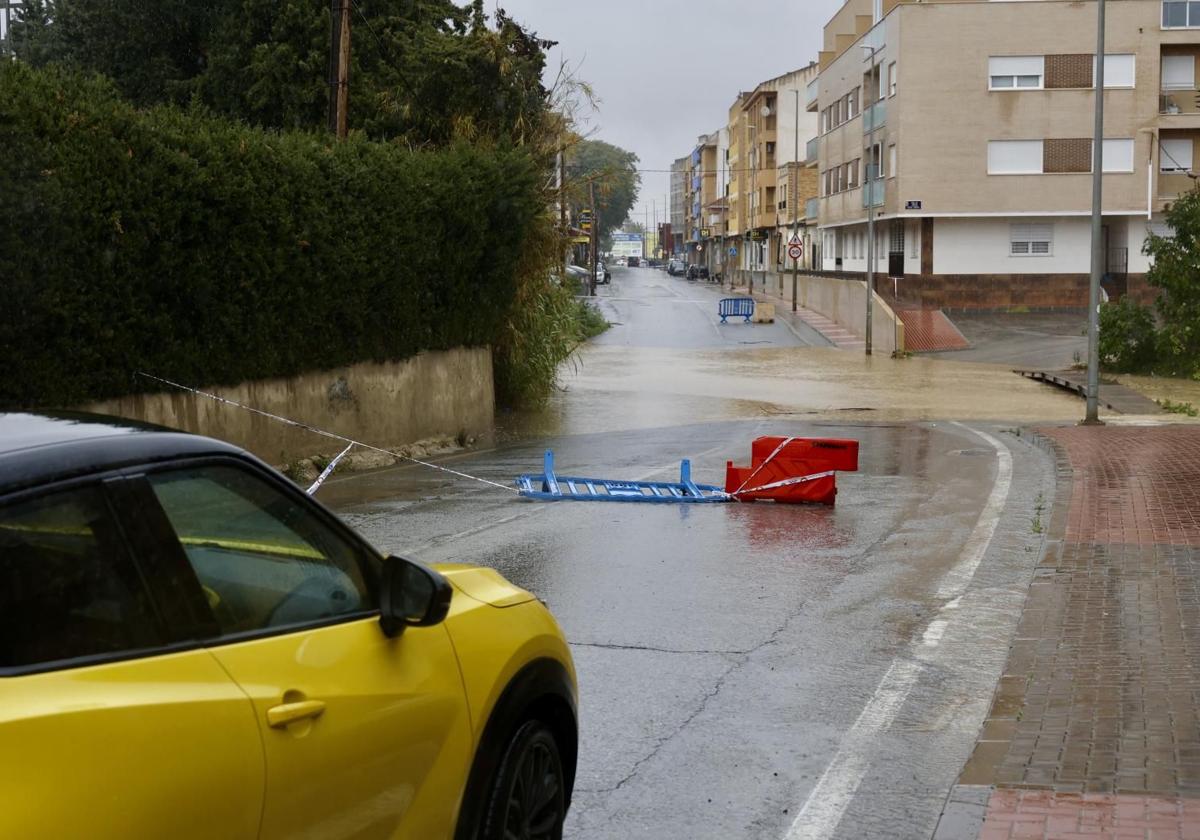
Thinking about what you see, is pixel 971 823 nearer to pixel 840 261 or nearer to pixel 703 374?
pixel 703 374

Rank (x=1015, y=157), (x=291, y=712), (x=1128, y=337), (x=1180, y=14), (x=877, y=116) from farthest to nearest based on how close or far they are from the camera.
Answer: (x=877, y=116), (x=1015, y=157), (x=1180, y=14), (x=1128, y=337), (x=291, y=712)

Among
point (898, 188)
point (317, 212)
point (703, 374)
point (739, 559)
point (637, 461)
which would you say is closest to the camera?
point (739, 559)

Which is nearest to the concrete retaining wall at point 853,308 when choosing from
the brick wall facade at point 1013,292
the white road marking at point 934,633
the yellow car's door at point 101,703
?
the brick wall facade at point 1013,292

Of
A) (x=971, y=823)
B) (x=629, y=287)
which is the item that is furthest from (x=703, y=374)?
(x=629, y=287)

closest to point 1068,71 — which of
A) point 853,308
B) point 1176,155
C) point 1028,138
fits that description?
point 1028,138

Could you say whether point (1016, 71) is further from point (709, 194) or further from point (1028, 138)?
point (709, 194)

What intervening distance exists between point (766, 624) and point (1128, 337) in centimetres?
3099

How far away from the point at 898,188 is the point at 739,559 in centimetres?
4935

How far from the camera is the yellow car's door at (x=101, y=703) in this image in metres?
2.66

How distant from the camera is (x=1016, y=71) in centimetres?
5712

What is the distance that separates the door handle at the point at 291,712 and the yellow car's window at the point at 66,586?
317 mm

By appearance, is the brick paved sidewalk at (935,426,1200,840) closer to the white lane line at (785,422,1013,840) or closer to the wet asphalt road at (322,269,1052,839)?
the wet asphalt road at (322,269,1052,839)

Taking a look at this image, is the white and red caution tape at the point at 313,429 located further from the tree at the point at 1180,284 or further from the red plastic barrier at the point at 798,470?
the tree at the point at 1180,284

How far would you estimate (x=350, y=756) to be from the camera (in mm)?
3510
